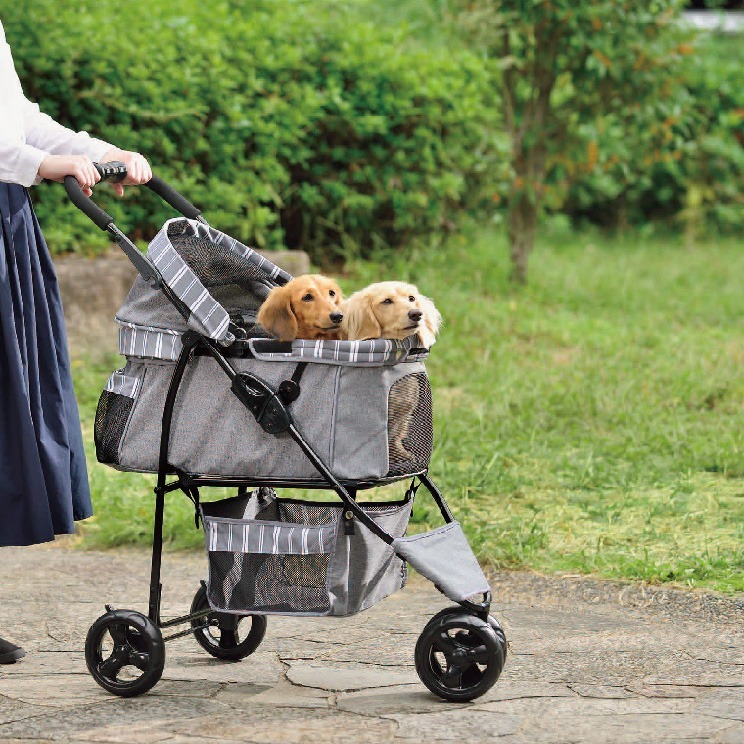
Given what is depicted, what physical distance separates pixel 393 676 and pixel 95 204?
4.71 ft

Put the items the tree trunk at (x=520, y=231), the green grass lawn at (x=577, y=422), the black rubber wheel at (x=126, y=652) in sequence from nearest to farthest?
the black rubber wheel at (x=126, y=652) < the green grass lawn at (x=577, y=422) < the tree trunk at (x=520, y=231)

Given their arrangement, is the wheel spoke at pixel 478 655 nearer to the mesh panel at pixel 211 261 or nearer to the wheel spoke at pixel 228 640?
the wheel spoke at pixel 228 640

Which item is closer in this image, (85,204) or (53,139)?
(85,204)

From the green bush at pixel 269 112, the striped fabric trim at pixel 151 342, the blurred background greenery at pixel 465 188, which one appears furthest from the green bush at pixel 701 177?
the striped fabric trim at pixel 151 342

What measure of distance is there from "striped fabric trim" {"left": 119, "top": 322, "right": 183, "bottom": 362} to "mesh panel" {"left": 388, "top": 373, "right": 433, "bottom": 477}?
0.55m

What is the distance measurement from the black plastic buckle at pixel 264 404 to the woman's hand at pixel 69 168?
2.21 ft

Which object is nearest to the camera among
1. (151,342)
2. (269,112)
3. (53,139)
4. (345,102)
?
(151,342)

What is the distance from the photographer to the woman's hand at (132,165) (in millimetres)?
3477

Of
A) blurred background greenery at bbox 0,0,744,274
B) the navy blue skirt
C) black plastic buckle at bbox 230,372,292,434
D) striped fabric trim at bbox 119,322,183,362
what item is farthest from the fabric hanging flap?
blurred background greenery at bbox 0,0,744,274

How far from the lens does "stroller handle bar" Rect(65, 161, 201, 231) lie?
329cm

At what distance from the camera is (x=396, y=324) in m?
3.11

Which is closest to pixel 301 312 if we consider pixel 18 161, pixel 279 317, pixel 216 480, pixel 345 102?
pixel 279 317

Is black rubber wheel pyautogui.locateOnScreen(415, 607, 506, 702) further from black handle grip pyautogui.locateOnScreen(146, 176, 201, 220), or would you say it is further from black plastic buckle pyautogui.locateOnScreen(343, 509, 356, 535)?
black handle grip pyautogui.locateOnScreen(146, 176, 201, 220)

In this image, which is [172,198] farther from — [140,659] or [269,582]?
[140,659]
